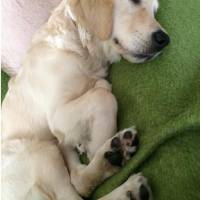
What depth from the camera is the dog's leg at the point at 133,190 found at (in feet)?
3.46

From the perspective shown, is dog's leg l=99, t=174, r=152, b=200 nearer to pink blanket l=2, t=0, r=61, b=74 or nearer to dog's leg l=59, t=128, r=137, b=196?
dog's leg l=59, t=128, r=137, b=196

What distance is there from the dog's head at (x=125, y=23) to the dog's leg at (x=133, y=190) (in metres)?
0.43

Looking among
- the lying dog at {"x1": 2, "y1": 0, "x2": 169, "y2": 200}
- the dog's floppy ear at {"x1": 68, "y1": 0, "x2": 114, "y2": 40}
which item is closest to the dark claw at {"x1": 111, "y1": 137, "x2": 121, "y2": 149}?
the lying dog at {"x1": 2, "y1": 0, "x2": 169, "y2": 200}

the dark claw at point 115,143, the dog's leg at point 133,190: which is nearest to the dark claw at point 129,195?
the dog's leg at point 133,190

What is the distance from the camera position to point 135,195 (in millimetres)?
1127

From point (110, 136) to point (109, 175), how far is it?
4.7 inches

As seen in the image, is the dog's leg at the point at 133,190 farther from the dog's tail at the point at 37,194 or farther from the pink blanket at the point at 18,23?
the pink blanket at the point at 18,23

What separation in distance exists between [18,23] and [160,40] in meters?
0.90

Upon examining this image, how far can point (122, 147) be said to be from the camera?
1187mm

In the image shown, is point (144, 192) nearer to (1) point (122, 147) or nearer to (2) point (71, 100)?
(1) point (122, 147)

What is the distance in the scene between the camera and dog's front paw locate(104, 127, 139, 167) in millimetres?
1154

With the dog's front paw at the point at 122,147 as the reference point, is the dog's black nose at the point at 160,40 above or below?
above

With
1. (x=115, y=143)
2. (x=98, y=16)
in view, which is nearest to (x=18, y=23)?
(x=98, y=16)

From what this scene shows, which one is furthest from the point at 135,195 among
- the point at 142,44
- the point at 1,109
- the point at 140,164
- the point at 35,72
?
the point at 1,109
